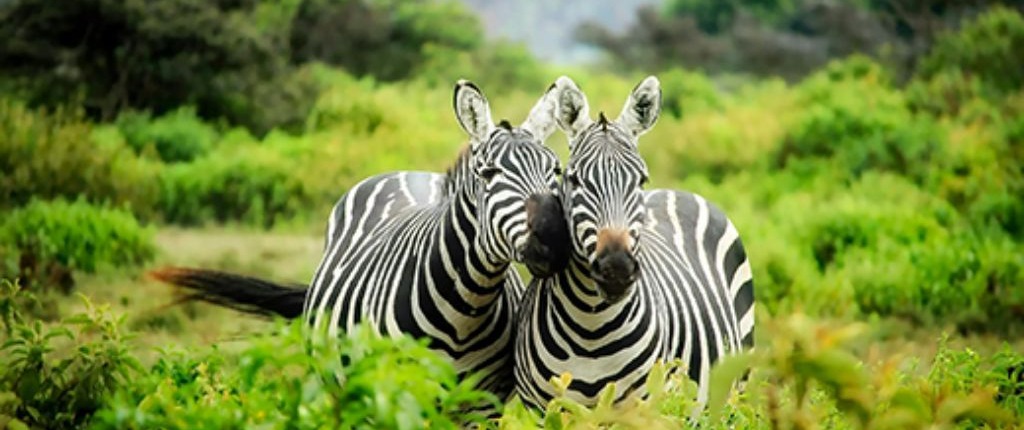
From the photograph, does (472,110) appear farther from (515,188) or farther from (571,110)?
(515,188)

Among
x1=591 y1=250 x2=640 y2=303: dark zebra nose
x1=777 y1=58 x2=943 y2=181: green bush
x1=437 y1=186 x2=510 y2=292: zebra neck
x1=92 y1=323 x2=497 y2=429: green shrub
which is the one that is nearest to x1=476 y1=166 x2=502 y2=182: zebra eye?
x1=437 y1=186 x2=510 y2=292: zebra neck

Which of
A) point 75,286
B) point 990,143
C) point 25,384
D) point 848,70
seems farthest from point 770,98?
point 25,384

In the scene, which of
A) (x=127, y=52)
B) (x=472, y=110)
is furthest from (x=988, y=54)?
(x=472, y=110)

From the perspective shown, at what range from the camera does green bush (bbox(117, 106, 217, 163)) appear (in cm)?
1379

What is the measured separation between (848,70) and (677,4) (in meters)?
16.1

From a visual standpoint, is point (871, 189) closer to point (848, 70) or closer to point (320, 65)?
point (848, 70)

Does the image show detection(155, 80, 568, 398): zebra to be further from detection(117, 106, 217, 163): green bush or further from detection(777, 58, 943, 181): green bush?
detection(117, 106, 217, 163): green bush

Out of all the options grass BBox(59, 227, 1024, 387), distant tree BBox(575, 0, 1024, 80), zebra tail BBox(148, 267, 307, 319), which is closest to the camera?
zebra tail BBox(148, 267, 307, 319)

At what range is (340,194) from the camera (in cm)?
1219

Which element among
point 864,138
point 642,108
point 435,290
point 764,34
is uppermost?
point 764,34

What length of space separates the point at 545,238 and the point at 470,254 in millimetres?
463

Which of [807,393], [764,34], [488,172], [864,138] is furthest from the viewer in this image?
[764,34]

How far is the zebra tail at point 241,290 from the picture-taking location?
6.05 metres

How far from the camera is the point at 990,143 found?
1282 cm
